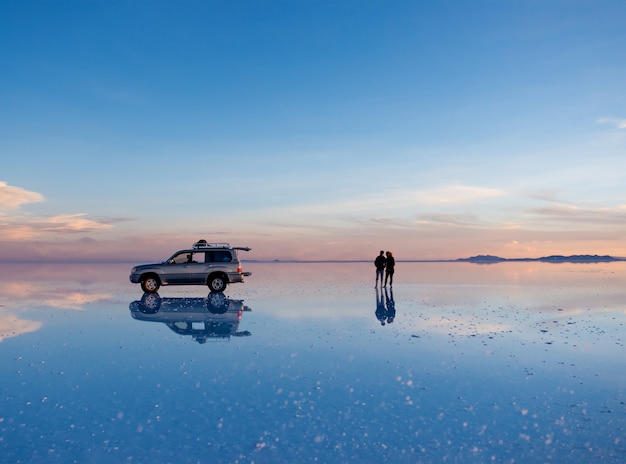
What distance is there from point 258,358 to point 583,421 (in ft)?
20.8

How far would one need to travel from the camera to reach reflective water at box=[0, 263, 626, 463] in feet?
20.0

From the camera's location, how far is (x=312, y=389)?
851 cm

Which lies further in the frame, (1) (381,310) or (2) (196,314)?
(1) (381,310)

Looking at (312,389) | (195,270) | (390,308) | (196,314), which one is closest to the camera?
(312,389)

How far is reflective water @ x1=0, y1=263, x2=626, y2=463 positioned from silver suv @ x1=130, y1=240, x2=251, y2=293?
8.34 meters

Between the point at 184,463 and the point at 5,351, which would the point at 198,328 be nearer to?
the point at 5,351

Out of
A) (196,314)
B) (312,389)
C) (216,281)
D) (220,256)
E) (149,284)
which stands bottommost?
(312,389)

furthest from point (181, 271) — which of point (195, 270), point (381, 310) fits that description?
point (381, 310)

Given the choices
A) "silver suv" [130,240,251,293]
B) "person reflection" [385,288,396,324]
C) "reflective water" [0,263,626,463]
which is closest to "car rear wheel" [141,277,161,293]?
"silver suv" [130,240,251,293]

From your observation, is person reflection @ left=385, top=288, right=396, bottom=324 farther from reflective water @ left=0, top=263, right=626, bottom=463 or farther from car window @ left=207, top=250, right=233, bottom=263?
car window @ left=207, top=250, right=233, bottom=263

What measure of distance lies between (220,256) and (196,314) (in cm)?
808

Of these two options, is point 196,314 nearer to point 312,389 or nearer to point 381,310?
point 381,310

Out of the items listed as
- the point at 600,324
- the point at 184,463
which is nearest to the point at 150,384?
the point at 184,463

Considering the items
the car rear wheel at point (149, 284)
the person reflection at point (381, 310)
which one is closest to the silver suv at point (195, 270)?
the car rear wheel at point (149, 284)
